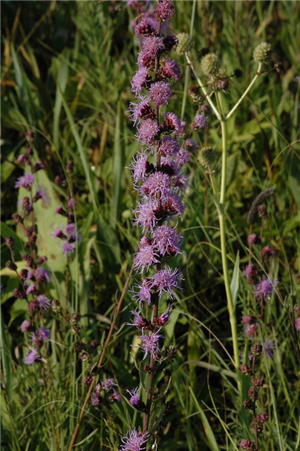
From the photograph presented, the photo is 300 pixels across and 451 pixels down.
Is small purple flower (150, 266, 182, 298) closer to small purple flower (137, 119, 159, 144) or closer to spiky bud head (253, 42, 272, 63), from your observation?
small purple flower (137, 119, 159, 144)

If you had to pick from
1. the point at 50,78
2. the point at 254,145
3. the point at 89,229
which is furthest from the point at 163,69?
the point at 50,78

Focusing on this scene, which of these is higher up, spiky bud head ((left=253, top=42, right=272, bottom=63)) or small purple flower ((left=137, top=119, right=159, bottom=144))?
spiky bud head ((left=253, top=42, right=272, bottom=63))

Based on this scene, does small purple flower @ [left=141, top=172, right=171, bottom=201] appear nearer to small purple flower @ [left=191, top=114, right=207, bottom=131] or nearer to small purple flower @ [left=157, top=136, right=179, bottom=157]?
small purple flower @ [left=157, top=136, right=179, bottom=157]

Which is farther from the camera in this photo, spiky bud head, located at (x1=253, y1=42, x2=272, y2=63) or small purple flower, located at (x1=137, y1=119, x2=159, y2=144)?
spiky bud head, located at (x1=253, y1=42, x2=272, y2=63)

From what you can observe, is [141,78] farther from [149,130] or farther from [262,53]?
[262,53]

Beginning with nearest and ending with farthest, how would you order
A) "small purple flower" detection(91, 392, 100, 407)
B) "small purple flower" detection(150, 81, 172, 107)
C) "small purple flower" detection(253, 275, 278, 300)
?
1. "small purple flower" detection(150, 81, 172, 107)
2. "small purple flower" detection(91, 392, 100, 407)
3. "small purple flower" detection(253, 275, 278, 300)

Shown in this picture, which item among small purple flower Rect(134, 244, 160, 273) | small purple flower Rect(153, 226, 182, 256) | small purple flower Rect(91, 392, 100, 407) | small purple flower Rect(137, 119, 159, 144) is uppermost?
small purple flower Rect(137, 119, 159, 144)

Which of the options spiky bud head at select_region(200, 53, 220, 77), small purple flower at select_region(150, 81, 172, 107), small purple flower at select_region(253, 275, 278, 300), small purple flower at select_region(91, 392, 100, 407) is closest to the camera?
small purple flower at select_region(150, 81, 172, 107)

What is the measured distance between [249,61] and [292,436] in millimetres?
2052

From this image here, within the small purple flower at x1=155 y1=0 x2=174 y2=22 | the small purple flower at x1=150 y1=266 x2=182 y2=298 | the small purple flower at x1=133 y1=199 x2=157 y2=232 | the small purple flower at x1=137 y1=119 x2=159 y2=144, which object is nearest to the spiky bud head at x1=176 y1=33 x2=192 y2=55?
the small purple flower at x1=155 y1=0 x2=174 y2=22

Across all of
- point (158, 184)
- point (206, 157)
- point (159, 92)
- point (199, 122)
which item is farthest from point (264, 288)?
point (159, 92)

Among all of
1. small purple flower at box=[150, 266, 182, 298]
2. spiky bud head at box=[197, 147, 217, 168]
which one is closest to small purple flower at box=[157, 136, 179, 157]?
small purple flower at box=[150, 266, 182, 298]

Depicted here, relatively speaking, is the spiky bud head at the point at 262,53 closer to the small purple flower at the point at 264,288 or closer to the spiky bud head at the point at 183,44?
the spiky bud head at the point at 183,44

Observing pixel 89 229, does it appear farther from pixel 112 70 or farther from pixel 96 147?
pixel 112 70
